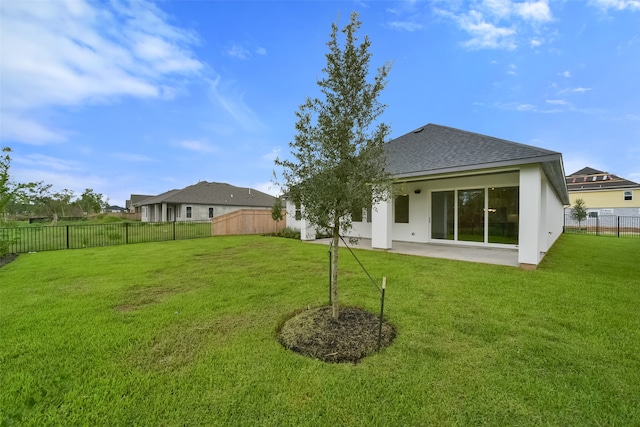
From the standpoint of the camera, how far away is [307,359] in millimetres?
2795

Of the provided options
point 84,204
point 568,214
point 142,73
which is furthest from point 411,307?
point 84,204

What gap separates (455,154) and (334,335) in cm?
736

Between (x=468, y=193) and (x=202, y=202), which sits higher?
(x=202, y=202)

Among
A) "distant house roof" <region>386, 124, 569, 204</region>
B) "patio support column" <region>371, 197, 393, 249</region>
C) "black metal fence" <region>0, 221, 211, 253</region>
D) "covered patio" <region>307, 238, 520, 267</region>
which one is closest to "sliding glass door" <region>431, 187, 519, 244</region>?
"covered patio" <region>307, 238, 520, 267</region>

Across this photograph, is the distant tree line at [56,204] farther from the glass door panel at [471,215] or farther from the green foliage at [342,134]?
the glass door panel at [471,215]

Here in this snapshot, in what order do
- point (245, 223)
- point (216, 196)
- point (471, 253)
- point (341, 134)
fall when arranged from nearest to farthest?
point (341, 134)
point (471, 253)
point (245, 223)
point (216, 196)

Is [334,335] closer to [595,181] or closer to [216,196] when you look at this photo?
[216,196]

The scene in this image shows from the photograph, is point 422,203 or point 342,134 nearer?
point 342,134

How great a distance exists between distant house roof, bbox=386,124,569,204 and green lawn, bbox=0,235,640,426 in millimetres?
2862

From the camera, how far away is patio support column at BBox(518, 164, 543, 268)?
646 centimetres

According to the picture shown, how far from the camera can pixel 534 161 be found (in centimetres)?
625

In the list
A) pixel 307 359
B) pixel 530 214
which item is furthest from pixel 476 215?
pixel 307 359

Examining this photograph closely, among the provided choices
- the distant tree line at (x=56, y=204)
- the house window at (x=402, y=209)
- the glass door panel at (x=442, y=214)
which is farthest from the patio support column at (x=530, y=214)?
the distant tree line at (x=56, y=204)

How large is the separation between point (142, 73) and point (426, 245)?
1325 cm
